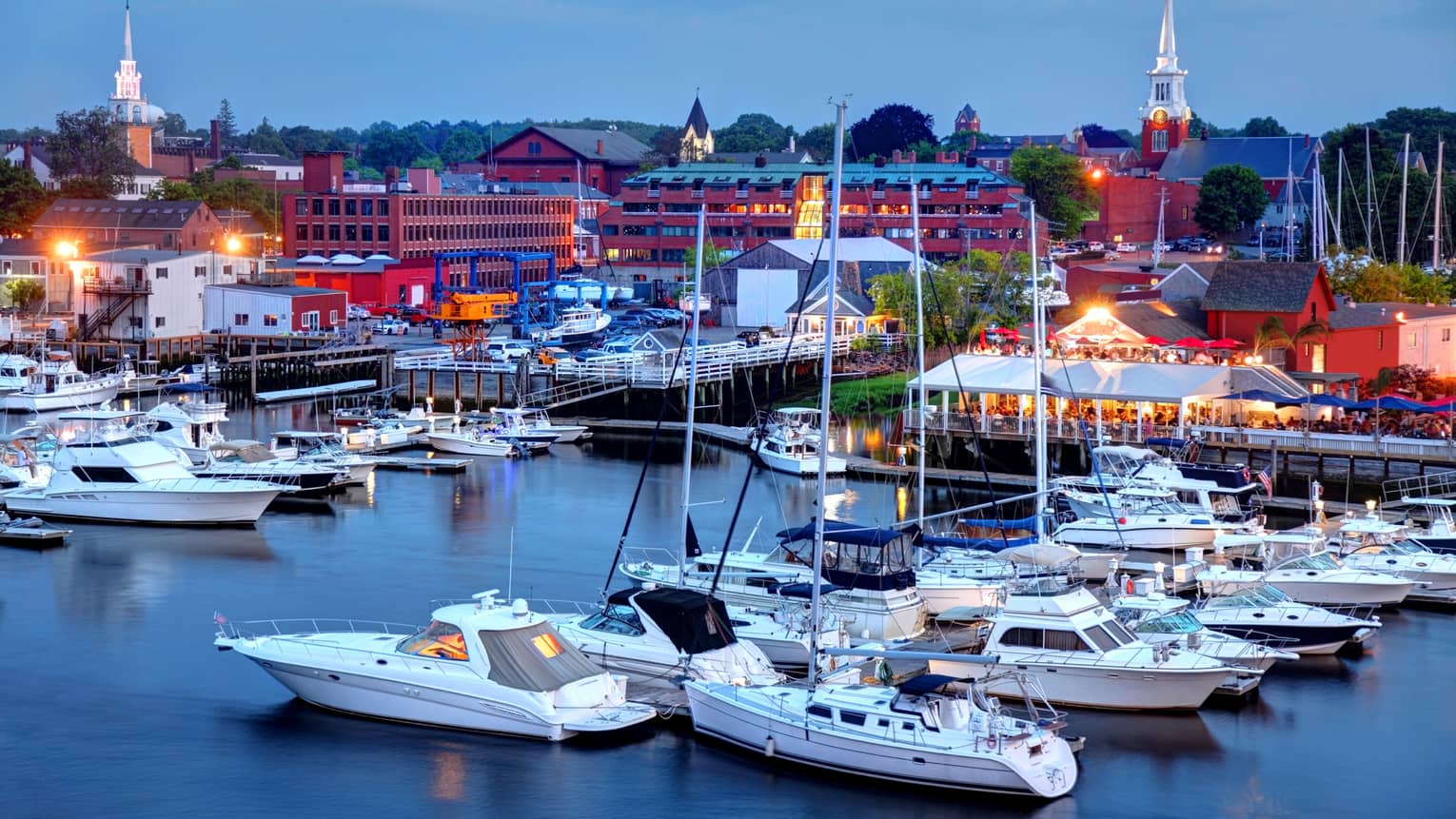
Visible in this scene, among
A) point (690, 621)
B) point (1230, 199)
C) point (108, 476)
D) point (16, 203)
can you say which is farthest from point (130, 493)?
point (1230, 199)

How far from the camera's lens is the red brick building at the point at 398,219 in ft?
335

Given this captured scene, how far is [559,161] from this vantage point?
154750 millimetres

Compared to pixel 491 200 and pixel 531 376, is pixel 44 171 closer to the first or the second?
pixel 491 200

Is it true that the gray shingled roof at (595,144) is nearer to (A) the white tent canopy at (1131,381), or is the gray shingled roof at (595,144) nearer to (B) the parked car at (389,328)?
(B) the parked car at (389,328)

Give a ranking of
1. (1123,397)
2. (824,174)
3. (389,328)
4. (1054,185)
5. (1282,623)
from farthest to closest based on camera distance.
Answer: (1054,185) < (824,174) < (389,328) < (1123,397) < (1282,623)

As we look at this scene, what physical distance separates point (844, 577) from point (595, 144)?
440ft

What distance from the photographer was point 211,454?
4562 cm

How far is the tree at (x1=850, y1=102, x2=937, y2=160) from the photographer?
171250 millimetres

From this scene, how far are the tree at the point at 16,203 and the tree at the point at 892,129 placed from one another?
83.7 metres

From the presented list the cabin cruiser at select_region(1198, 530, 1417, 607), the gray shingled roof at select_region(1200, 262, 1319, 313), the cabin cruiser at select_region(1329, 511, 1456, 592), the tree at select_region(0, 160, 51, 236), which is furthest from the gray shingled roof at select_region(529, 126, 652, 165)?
the cabin cruiser at select_region(1198, 530, 1417, 607)

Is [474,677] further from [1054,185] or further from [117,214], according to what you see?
[1054,185]

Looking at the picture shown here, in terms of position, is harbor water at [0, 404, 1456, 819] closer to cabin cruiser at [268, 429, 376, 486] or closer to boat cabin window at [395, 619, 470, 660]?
boat cabin window at [395, 619, 470, 660]

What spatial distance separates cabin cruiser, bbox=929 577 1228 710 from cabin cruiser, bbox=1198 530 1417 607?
22.1 feet

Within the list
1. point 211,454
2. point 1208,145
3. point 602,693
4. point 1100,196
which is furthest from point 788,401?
point 1208,145
